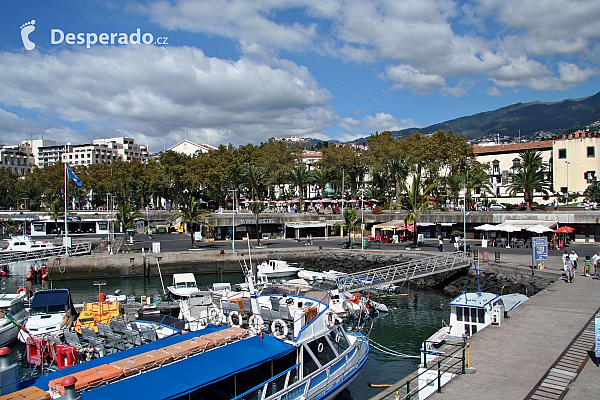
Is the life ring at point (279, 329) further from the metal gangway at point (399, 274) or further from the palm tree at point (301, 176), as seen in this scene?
the palm tree at point (301, 176)

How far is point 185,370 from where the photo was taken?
44.3ft

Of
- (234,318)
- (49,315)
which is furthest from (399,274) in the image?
(49,315)

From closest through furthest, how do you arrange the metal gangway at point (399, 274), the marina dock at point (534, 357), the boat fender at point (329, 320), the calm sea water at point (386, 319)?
the marina dock at point (534, 357) → the boat fender at point (329, 320) → the calm sea water at point (386, 319) → the metal gangway at point (399, 274)

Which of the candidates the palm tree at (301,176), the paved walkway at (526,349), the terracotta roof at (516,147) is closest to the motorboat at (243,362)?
the paved walkway at (526,349)

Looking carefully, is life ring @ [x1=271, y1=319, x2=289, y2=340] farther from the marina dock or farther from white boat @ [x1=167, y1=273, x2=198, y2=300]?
white boat @ [x1=167, y1=273, x2=198, y2=300]

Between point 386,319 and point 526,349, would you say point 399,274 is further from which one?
point 526,349

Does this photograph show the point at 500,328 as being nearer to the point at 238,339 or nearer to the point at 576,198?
the point at 238,339

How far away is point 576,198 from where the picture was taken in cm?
7600

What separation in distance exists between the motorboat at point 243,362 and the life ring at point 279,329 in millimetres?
35

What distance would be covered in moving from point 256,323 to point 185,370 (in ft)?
13.8

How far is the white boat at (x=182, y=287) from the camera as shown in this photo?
1431 inches

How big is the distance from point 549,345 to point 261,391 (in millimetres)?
11231

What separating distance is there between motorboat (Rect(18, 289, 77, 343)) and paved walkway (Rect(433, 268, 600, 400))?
68.3 ft

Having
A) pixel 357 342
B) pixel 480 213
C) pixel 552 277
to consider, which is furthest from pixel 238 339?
pixel 480 213
